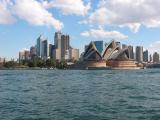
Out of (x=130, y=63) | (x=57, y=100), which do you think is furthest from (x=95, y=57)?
(x=57, y=100)

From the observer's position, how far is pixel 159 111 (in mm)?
17625

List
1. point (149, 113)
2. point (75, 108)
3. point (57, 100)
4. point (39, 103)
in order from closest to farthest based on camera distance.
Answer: point (149, 113) < point (75, 108) < point (39, 103) < point (57, 100)

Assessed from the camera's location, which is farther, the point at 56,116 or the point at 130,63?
the point at 130,63

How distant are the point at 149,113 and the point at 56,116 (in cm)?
426

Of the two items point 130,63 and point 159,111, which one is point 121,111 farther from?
point 130,63

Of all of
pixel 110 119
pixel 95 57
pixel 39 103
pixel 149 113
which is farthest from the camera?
pixel 95 57

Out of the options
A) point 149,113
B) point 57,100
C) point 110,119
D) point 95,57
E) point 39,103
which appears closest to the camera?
point 110,119

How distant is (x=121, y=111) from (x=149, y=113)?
1.37 metres

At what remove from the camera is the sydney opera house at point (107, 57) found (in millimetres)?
183500

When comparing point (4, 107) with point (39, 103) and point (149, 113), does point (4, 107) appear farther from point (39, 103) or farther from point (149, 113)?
point (149, 113)

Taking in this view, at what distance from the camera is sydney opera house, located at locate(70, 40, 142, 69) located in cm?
18350

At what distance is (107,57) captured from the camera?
18800 centimetres

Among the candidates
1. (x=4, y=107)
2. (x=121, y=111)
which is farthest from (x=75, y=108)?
(x=4, y=107)

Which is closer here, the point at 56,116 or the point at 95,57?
the point at 56,116
